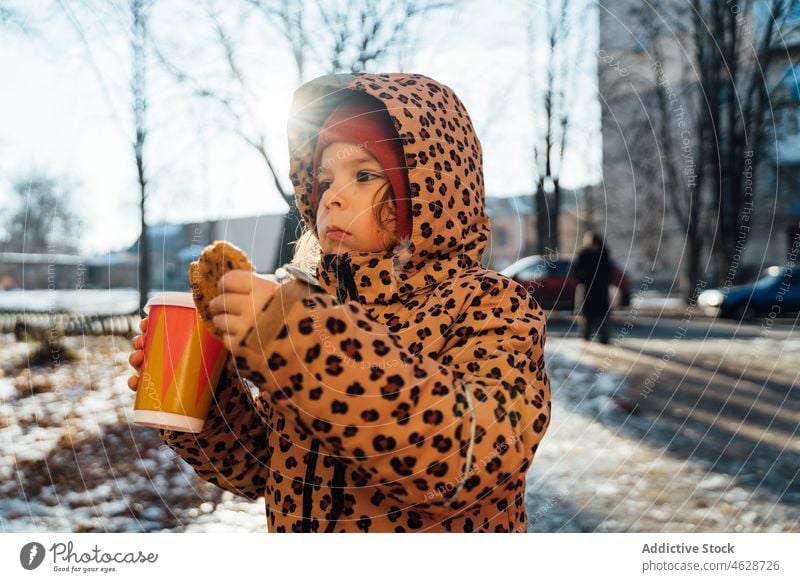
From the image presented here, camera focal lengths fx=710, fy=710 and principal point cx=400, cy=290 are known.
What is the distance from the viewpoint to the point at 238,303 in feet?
2.55

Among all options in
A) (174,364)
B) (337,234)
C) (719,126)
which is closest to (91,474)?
(174,364)

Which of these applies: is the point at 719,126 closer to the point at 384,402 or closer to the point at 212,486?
the point at 212,486

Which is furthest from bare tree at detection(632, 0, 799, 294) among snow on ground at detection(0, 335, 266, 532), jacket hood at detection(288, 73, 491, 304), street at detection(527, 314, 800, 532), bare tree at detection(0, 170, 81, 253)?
jacket hood at detection(288, 73, 491, 304)

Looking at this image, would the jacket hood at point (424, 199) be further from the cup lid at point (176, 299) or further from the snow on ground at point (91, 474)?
the snow on ground at point (91, 474)

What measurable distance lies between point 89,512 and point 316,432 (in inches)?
112

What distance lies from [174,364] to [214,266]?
0.99ft

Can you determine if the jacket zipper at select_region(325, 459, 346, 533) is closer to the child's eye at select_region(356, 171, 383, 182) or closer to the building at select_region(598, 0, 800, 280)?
the child's eye at select_region(356, 171, 383, 182)

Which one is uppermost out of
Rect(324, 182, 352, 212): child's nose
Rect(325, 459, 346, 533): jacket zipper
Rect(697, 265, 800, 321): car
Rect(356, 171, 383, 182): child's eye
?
Rect(356, 171, 383, 182): child's eye

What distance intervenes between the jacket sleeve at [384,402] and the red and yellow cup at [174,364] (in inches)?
13.4

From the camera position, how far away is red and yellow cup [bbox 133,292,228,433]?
1.08 metres

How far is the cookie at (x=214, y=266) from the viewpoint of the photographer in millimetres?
814

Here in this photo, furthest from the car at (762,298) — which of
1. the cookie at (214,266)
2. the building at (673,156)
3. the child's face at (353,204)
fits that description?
the cookie at (214,266)
